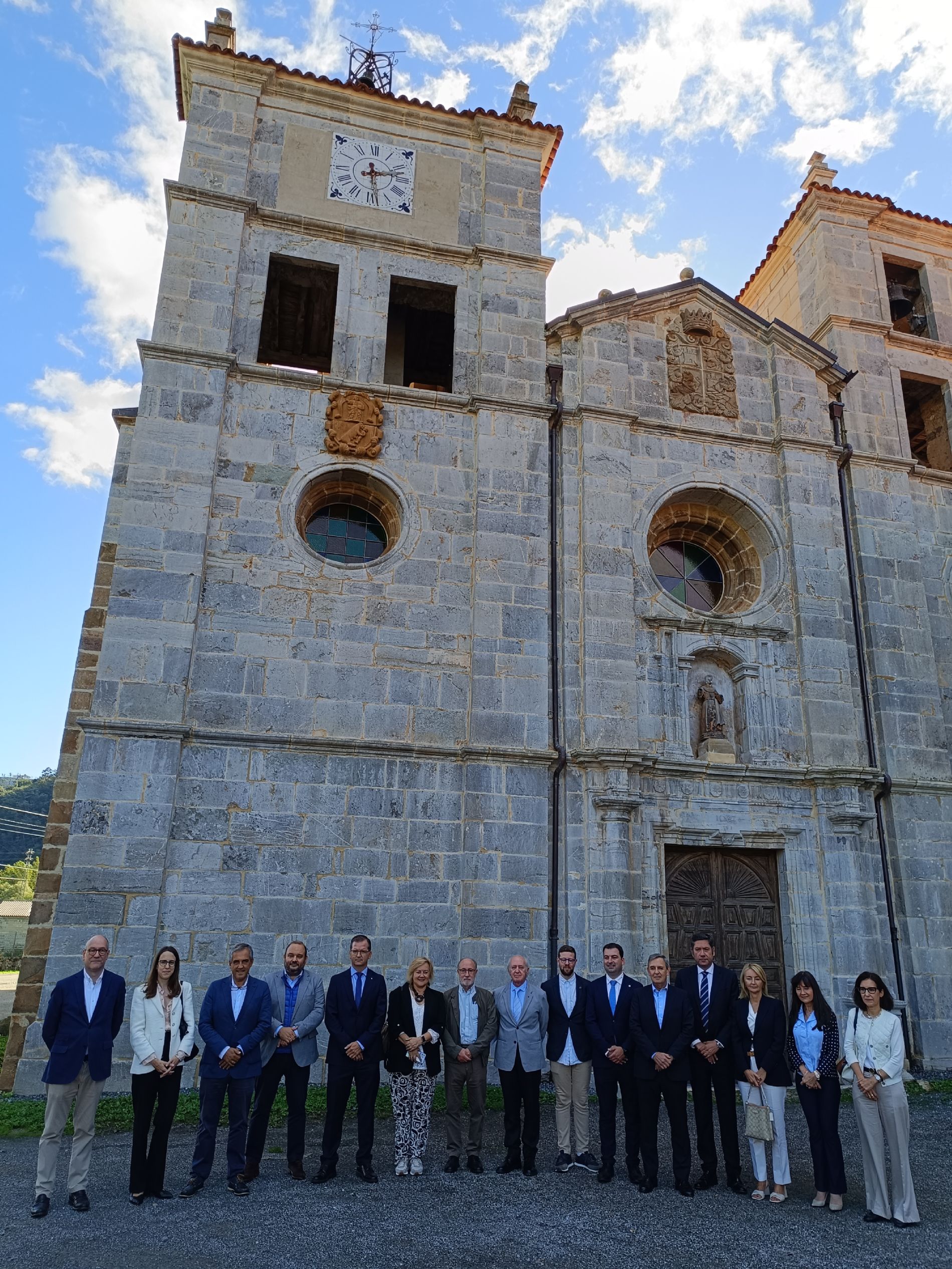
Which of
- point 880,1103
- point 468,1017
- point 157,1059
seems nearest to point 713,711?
point 468,1017

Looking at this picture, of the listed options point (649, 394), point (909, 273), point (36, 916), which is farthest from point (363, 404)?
point (909, 273)

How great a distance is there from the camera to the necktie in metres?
7.40

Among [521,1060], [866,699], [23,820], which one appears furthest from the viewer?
[23,820]

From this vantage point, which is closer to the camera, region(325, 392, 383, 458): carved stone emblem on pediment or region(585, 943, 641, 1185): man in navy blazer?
region(585, 943, 641, 1185): man in navy blazer

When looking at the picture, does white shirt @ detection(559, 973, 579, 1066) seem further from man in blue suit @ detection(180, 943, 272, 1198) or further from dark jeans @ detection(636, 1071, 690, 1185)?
man in blue suit @ detection(180, 943, 272, 1198)

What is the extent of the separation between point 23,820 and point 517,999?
241ft

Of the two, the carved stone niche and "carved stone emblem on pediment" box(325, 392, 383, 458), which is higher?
"carved stone emblem on pediment" box(325, 392, 383, 458)

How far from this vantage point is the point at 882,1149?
6387 mm

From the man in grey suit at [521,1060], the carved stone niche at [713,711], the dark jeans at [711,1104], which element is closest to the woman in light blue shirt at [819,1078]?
the dark jeans at [711,1104]

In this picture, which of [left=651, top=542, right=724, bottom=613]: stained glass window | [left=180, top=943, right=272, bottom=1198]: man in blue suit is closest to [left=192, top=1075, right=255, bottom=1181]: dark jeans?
[left=180, top=943, right=272, bottom=1198]: man in blue suit

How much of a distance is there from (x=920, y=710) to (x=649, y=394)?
20.9ft

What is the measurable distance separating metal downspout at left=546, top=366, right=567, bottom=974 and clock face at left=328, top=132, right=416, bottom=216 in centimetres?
390

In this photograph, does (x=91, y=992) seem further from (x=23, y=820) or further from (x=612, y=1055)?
(x=23, y=820)

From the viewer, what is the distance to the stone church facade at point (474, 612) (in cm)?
1090
